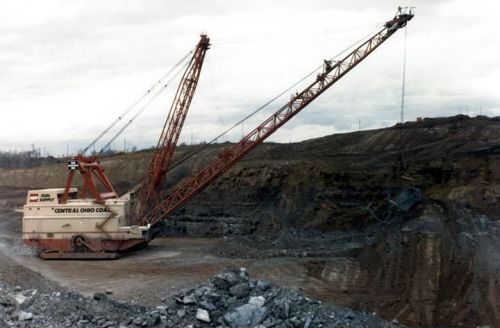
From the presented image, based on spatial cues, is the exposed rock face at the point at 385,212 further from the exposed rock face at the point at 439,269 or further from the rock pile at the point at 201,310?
the rock pile at the point at 201,310

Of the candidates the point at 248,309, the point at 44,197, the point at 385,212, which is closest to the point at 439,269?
the point at 385,212

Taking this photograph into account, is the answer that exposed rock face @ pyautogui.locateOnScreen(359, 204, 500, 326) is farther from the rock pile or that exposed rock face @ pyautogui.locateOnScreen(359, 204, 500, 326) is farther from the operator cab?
the operator cab

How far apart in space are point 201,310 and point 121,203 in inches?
438

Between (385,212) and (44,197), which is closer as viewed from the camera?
(44,197)

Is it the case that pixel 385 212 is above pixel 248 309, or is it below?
above

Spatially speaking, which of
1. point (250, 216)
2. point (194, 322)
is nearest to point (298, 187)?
point (250, 216)

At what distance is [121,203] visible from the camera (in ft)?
73.2

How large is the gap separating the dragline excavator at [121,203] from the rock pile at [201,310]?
9.02 metres

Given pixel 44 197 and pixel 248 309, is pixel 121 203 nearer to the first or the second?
pixel 44 197

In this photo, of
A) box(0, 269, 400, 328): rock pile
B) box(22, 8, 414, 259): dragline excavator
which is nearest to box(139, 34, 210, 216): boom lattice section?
box(22, 8, 414, 259): dragline excavator

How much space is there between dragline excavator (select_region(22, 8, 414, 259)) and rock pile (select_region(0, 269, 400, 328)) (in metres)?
9.02

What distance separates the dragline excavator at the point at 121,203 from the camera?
72.6ft

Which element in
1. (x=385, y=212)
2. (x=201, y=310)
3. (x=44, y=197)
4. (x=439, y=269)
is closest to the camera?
(x=201, y=310)

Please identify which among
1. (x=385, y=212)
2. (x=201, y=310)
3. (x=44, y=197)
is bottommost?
(x=201, y=310)
